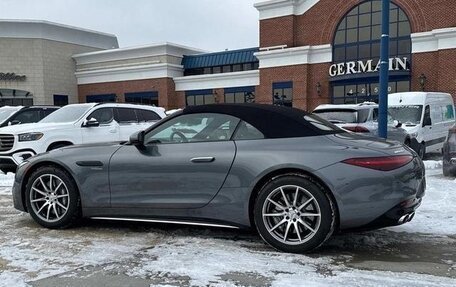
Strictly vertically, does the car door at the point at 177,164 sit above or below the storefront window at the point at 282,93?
below

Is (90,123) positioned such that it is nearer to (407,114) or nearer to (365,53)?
(407,114)

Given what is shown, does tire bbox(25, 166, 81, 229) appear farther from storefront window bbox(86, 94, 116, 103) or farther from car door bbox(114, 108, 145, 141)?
storefront window bbox(86, 94, 116, 103)

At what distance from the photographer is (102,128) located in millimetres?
11211

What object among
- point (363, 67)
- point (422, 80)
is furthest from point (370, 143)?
point (363, 67)

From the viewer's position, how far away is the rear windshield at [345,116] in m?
11.9

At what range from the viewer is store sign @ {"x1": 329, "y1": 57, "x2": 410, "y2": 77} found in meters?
27.5

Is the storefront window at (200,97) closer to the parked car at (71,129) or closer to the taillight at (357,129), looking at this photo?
the parked car at (71,129)

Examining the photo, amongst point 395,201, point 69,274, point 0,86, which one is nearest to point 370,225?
point 395,201

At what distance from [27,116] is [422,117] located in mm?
11739

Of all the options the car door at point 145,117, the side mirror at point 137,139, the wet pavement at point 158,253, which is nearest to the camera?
the wet pavement at point 158,253

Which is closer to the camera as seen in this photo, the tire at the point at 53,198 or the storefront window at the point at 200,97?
the tire at the point at 53,198

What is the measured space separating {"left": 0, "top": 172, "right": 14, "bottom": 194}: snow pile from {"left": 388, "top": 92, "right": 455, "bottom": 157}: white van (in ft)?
34.4

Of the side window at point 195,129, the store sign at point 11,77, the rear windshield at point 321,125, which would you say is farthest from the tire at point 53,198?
the store sign at point 11,77

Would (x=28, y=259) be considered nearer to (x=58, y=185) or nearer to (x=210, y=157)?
(x=58, y=185)
